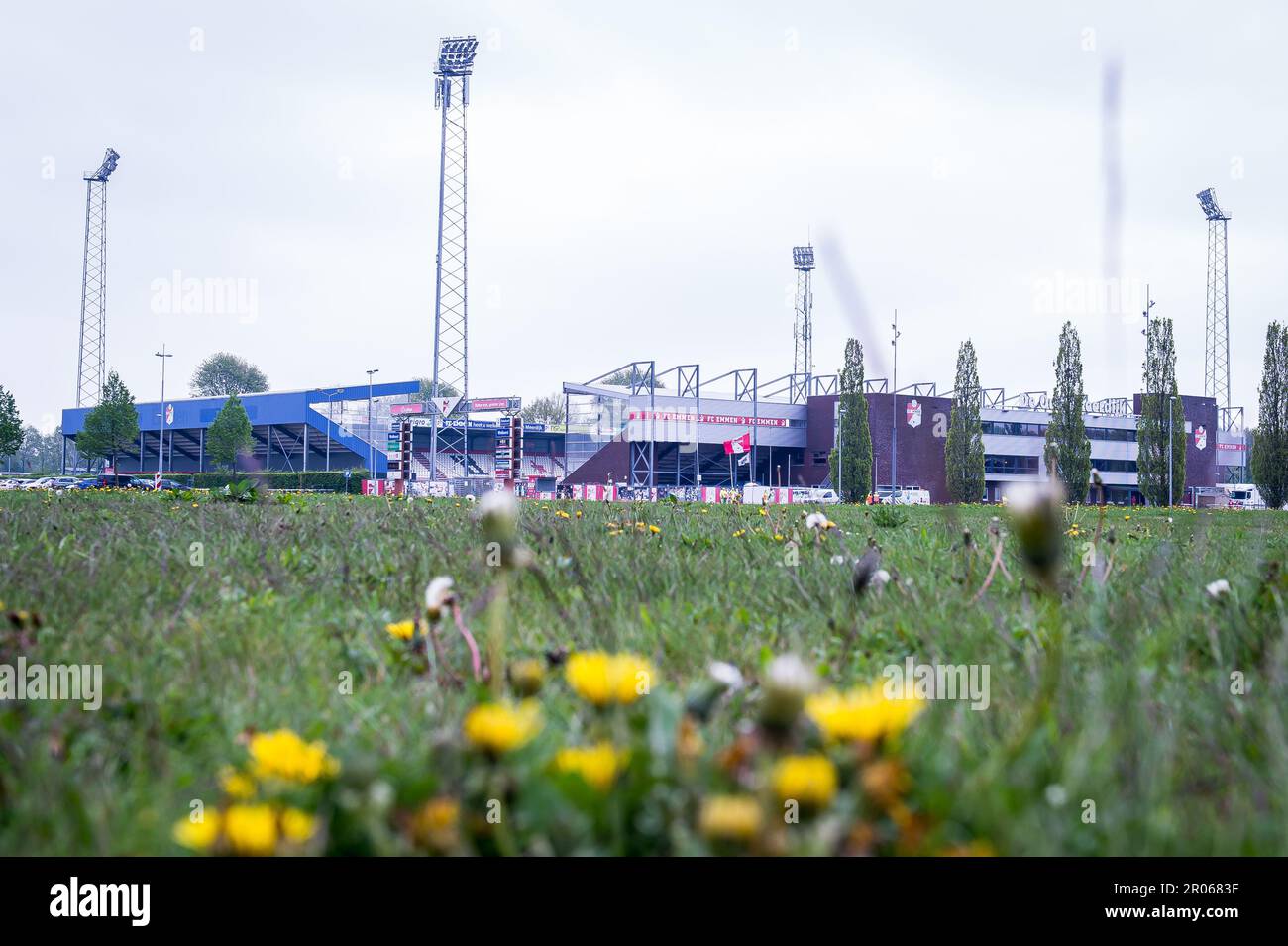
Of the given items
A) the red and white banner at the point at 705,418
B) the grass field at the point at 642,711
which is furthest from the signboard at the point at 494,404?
the grass field at the point at 642,711

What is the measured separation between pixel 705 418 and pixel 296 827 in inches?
2151

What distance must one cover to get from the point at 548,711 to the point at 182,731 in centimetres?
67

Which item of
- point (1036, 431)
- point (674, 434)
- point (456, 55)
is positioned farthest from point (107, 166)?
point (1036, 431)

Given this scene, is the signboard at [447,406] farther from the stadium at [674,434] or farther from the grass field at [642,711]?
the grass field at [642,711]

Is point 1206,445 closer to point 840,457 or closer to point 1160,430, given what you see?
point 1160,430

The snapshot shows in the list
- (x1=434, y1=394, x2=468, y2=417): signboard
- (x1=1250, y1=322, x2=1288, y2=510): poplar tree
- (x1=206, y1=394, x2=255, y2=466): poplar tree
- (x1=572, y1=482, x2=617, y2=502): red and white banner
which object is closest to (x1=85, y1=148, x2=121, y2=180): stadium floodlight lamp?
(x1=206, y1=394, x2=255, y2=466): poplar tree

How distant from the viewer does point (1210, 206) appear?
60.2m

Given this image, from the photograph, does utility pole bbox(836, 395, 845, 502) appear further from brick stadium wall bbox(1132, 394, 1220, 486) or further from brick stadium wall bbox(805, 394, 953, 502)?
brick stadium wall bbox(1132, 394, 1220, 486)

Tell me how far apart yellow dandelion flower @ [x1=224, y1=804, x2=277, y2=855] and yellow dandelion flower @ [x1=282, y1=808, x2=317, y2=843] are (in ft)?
0.06

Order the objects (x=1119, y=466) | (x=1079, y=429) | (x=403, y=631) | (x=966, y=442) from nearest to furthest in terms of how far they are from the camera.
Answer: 1. (x=403, y=631)
2. (x=1079, y=429)
3. (x=966, y=442)
4. (x=1119, y=466)

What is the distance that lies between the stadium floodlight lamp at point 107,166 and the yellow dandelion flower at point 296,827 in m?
65.7

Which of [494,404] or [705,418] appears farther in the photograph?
[494,404]

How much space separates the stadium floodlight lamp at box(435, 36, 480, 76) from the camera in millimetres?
42719

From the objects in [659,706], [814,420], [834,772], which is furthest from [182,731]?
[814,420]
